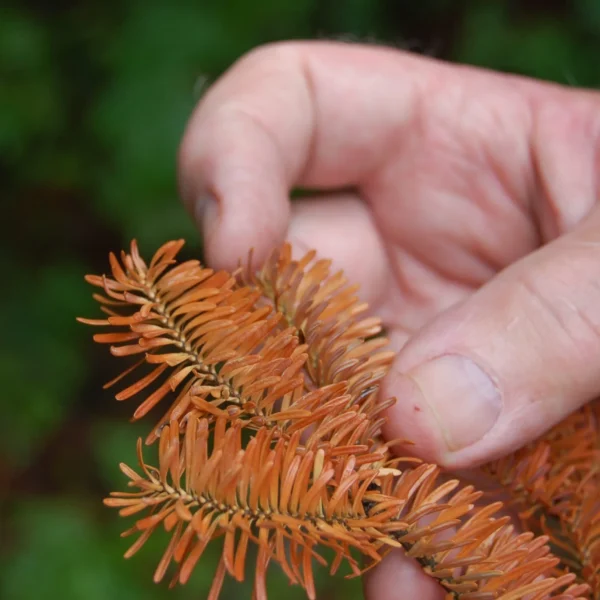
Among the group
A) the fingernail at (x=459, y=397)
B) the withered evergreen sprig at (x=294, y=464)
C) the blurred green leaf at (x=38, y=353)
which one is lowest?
the blurred green leaf at (x=38, y=353)

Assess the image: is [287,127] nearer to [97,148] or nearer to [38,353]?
[97,148]

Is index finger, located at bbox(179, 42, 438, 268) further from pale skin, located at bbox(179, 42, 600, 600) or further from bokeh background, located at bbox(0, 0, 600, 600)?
bokeh background, located at bbox(0, 0, 600, 600)

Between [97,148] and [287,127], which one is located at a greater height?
[287,127]

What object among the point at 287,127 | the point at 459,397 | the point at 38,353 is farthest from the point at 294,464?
the point at 38,353

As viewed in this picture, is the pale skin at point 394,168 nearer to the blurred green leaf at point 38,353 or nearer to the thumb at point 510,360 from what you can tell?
the thumb at point 510,360

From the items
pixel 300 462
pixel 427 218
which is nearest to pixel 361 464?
pixel 300 462

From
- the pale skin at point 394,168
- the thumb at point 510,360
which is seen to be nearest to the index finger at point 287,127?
the pale skin at point 394,168

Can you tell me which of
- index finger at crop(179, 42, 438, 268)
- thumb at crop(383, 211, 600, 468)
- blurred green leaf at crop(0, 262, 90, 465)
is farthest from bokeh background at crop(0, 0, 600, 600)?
thumb at crop(383, 211, 600, 468)
